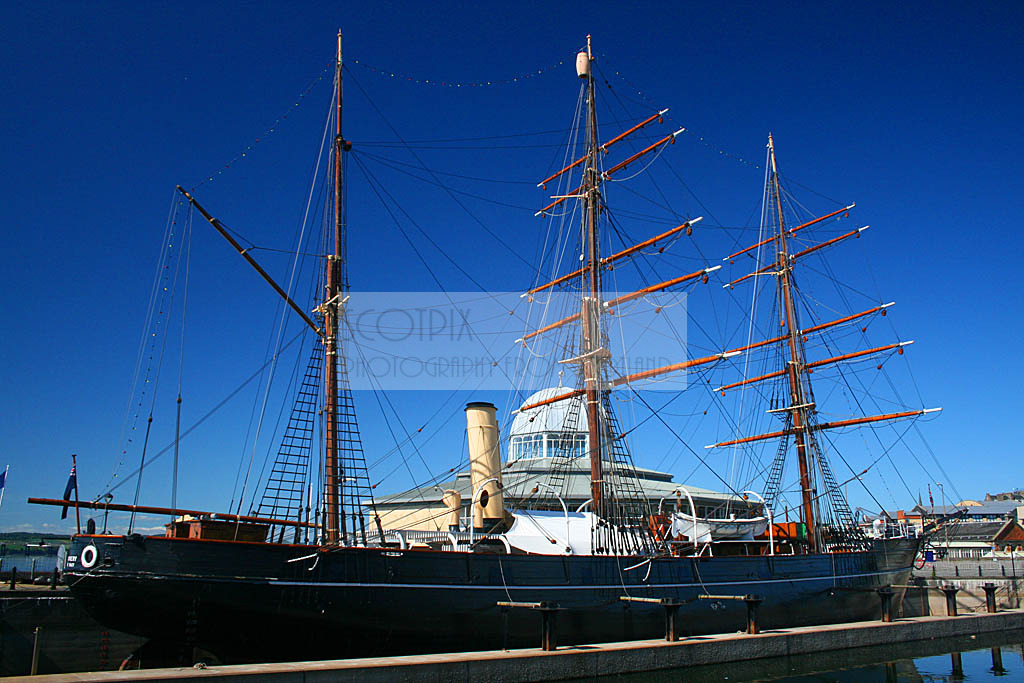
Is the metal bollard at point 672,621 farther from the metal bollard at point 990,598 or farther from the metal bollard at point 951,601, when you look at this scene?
the metal bollard at point 990,598

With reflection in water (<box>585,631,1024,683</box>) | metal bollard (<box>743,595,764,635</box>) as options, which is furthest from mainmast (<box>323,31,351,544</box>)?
metal bollard (<box>743,595,764,635</box>)

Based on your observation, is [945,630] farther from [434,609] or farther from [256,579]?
Result: [256,579]

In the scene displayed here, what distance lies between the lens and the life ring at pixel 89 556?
A: 15.3m

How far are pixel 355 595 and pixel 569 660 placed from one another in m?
5.17

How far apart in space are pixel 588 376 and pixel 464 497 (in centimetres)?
1761

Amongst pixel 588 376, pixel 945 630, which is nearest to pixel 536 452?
pixel 588 376

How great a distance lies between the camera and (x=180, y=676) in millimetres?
12469

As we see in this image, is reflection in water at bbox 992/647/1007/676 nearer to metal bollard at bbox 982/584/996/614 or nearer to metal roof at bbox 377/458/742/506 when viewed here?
metal bollard at bbox 982/584/996/614

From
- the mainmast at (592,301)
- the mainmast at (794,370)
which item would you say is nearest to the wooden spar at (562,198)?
the mainmast at (592,301)

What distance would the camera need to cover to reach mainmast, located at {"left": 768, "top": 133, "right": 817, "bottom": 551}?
34.0m

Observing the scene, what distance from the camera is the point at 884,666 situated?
20.9 metres

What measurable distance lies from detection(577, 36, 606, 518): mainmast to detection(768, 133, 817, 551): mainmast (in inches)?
490

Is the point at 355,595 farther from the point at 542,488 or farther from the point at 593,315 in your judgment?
the point at 542,488

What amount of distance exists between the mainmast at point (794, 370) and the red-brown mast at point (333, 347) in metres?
23.0
